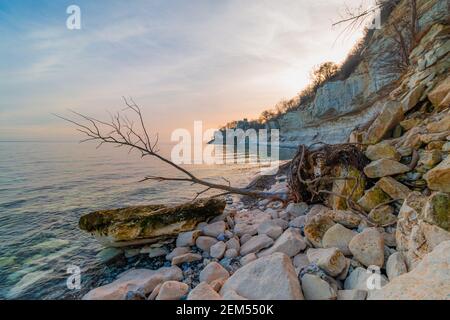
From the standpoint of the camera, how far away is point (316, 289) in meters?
2.15

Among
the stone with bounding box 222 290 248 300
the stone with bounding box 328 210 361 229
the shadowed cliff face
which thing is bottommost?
the stone with bounding box 222 290 248 300

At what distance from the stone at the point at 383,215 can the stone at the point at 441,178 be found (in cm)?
64

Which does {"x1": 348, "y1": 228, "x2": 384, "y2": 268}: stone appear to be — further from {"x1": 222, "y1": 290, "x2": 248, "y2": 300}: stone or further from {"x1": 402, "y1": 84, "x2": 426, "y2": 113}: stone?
{"x1": 402, "y1": 84, "x2": 426, "y2": 113}: stone

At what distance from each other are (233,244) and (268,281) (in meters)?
1.89

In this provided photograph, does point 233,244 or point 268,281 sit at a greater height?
point 268,281

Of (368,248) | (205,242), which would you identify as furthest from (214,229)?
(368,248)

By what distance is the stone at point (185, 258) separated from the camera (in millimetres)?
3834

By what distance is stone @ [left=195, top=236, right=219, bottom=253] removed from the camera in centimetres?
424

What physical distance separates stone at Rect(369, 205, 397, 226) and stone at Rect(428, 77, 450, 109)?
2223 millimetres

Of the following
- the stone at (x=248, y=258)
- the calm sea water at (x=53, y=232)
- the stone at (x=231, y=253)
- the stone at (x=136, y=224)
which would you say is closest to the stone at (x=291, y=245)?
the stone at (x=248, y=258)

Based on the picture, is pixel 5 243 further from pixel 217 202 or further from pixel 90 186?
pixel 90 186

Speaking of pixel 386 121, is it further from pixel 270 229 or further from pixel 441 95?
pixel 270 229

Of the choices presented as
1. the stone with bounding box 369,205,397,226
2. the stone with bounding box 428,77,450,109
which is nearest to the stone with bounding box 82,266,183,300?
the stone with bounding box 369,205,397,226
